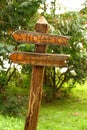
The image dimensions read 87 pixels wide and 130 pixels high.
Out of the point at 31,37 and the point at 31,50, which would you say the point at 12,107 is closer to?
the point at 31,50

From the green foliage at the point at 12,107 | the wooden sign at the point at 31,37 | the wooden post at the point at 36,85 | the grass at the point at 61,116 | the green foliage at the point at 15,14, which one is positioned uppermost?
the green foliage at the point at 15,14

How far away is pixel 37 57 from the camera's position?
449cm

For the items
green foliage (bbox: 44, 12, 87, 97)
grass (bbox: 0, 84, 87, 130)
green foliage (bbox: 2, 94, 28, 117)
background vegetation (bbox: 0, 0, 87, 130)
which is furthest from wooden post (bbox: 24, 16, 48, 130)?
green foliage (bbox: 44, 12, 87, 97)

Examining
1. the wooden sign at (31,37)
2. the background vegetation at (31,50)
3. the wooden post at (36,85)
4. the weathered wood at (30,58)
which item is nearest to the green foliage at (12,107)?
the background vegetation at (31,50)

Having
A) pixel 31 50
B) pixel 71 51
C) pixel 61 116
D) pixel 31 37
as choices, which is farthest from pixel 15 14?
pixel 31 37

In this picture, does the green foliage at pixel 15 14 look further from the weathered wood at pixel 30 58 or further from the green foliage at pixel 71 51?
the weathered wood at pixel 30 58

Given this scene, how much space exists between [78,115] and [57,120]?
0.87 metres

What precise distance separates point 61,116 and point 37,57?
4.23m

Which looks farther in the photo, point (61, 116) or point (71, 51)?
point (71, 51)

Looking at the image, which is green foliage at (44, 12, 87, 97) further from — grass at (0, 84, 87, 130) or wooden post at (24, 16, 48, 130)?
wooden post at (24, 16, 48, 130)

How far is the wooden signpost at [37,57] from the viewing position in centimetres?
445

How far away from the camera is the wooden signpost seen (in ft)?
14.6

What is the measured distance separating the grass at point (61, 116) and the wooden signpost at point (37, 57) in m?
1.37

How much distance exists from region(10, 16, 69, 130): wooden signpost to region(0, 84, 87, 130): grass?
1.37 m
